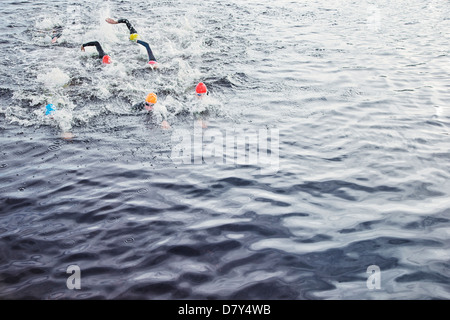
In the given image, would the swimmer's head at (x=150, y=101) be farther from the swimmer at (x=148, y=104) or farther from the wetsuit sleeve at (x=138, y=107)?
the wetsuit sleeve at (x=138, y=107)

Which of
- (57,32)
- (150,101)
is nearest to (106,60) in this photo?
(150,101)

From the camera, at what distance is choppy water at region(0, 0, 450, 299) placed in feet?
11.4

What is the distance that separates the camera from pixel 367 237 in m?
→ 3.91

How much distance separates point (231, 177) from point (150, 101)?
2.96 meters

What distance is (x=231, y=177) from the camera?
5.02 metres

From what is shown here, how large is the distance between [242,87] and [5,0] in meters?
14.7

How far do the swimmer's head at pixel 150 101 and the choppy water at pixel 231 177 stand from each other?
0.29 meters

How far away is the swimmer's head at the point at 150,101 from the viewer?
22.9 ft

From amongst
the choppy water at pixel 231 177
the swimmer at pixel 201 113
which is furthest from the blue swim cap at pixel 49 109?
the swimmer at pixel 201 113

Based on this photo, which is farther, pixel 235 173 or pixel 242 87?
pixel 242 87

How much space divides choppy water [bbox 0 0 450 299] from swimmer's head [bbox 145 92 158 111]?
0.94ft
